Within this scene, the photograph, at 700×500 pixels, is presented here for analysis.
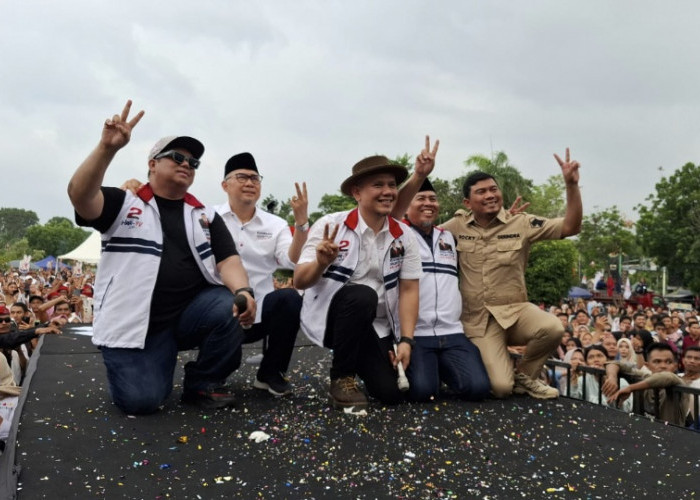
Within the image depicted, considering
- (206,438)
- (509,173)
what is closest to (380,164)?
(206,438)

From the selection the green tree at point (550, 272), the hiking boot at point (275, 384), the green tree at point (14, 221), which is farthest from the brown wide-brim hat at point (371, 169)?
the green tree at point (14, 221)

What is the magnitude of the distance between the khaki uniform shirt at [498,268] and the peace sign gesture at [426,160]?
2.34 feet

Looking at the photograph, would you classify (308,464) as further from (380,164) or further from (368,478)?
A: (380,164)

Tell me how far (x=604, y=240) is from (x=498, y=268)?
4120cm

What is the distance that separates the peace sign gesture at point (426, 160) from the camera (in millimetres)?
4070

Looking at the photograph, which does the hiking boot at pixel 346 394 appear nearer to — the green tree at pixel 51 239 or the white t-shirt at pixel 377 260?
the white t-shirt at pixel 377 260

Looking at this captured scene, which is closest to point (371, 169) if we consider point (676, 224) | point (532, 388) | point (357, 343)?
point (357, 343)

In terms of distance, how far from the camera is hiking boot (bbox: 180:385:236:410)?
11.1 ft

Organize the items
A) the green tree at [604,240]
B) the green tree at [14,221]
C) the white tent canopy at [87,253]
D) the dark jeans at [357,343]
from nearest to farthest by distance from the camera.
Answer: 1. the dark jeans at [357,343]
2. the white tent canopy at [87,253]
3. the green tree at [604,240]
4. the green tree at [14,221]

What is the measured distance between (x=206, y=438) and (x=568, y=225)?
272 cm

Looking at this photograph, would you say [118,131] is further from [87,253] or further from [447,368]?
[87,253]

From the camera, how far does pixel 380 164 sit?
373cm

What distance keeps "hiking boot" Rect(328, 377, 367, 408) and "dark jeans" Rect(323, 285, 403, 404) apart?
0.05 m

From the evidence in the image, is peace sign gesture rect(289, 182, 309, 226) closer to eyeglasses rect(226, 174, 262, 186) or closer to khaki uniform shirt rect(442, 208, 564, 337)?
eyeglasses rect(226, 174, 262, 186)
